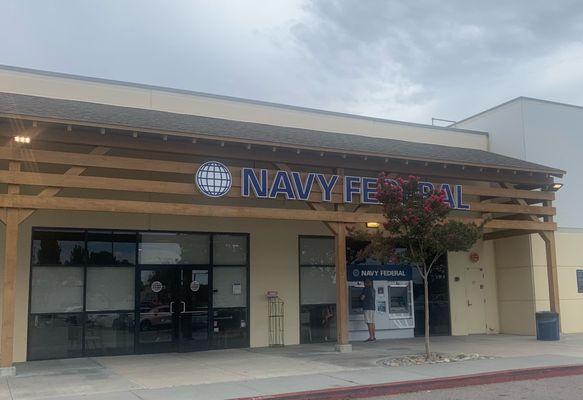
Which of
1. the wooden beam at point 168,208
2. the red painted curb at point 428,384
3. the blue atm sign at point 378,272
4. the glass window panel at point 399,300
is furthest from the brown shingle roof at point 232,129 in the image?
the red painted curb at point 428,384

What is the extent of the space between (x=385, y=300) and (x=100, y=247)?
8.29 metres

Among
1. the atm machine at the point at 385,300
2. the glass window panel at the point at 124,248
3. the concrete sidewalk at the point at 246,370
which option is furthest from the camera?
the atm machine at the point at 385,300

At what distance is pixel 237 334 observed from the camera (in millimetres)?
15750

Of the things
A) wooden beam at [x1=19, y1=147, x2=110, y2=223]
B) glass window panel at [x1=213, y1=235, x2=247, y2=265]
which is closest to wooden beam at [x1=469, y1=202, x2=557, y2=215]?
glass window panel at [x1=213, y1=235, x2=247, y2=265]

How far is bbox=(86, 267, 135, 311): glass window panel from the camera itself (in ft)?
46.5

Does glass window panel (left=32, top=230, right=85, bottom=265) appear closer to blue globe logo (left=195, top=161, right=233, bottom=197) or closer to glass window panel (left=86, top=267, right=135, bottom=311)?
glass window panel (left=86, top=267, right=135, bottom=311)

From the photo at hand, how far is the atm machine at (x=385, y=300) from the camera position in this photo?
56.5ft

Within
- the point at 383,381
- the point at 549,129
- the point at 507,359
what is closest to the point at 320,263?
the point at 507,359

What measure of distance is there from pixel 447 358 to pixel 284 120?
8409mm

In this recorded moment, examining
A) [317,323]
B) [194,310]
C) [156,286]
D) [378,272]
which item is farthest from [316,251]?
[156,286]

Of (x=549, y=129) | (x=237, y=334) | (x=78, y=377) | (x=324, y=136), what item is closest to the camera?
(x=78, y=377)

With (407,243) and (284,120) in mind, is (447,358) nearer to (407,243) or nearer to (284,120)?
(407,243)

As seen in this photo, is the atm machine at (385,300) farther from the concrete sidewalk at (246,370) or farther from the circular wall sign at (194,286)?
the circular wall sign at (194,286)

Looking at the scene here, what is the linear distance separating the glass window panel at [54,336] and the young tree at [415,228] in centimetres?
688
